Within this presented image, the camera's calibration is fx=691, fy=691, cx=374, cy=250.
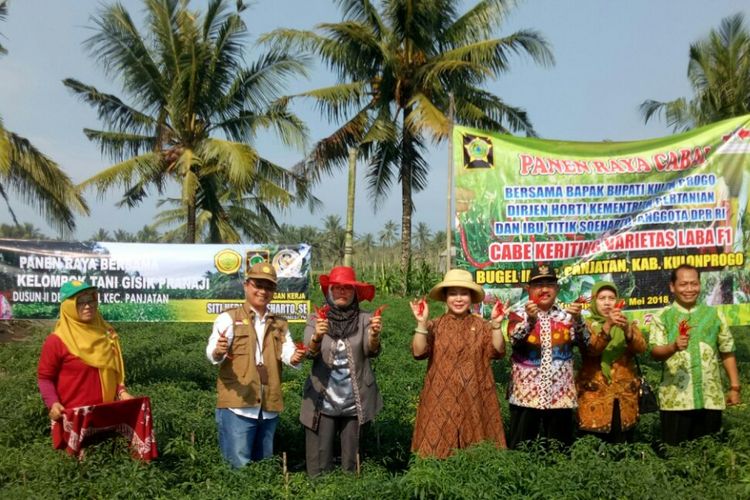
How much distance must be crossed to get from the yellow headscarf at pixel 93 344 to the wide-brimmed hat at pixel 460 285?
7.03 feet

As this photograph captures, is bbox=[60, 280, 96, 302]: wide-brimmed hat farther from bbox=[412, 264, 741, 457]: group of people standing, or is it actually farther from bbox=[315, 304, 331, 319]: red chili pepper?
bbox=[412, 264, 741, 457]: group of people standing

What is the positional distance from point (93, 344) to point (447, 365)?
2241mm

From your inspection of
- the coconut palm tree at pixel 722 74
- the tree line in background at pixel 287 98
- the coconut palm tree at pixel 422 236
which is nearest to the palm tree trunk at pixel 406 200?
the tree line in background at pixel 287 98

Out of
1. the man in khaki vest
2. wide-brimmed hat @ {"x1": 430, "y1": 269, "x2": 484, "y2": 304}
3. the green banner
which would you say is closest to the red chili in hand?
wide-brimmed hat @ {"x1": 430, "y1": 269, "x2": 484, "y2": 304}

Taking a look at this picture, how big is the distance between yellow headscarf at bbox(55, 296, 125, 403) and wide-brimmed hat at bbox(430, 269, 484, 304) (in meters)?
2.14

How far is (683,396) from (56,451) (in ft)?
13.4

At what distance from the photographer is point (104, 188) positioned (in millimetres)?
14828

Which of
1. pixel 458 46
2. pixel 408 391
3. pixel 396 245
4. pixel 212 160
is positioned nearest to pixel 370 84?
pixel 458 46

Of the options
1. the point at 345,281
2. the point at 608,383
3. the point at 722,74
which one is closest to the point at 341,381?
the point at 345,281

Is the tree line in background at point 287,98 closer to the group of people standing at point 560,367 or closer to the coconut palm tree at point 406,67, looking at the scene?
the coconut palm tree at point 406,67

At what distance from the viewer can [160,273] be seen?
946 cm

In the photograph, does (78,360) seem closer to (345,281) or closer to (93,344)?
(93,344)

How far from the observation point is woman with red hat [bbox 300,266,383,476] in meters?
4.40

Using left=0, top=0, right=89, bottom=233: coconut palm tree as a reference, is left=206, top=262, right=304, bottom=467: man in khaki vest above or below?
below
